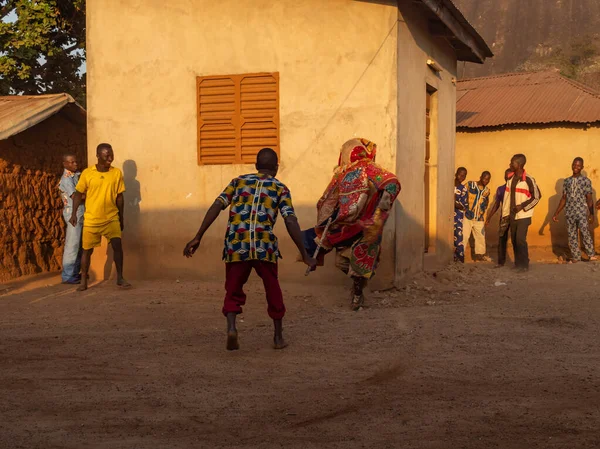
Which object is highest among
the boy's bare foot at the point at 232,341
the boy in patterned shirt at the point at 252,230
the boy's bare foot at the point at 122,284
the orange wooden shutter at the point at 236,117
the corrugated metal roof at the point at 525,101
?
the corrugated metal roof at the point at 525,101

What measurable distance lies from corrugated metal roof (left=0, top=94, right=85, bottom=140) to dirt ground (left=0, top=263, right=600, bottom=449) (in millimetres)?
2144

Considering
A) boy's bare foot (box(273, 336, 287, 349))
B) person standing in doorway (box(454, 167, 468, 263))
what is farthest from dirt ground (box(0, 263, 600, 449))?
person standing in doorway (box(454, 167, 468, 263))

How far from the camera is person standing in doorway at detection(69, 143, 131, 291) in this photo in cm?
794

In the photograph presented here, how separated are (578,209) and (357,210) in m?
6.07

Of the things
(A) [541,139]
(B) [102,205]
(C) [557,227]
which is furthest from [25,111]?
(C) [557,227]

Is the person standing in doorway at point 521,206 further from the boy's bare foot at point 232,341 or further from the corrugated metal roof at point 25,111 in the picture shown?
the corrugated metal roof at point 25,111

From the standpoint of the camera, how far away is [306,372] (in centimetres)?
460

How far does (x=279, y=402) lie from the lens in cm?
393

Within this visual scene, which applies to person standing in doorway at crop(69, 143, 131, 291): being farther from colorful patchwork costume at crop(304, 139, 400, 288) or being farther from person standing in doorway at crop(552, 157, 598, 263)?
person standing in doorway at crop(552, 157, 598, 263)

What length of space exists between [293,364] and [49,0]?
448 inches

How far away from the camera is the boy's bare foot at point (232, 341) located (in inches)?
204

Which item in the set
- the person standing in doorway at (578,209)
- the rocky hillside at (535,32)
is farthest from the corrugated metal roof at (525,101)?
the rocky hillside at (535,32)

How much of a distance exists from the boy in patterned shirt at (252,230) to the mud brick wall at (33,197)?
4978 millimetres

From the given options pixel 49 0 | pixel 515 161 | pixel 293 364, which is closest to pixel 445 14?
pixel 515 161
